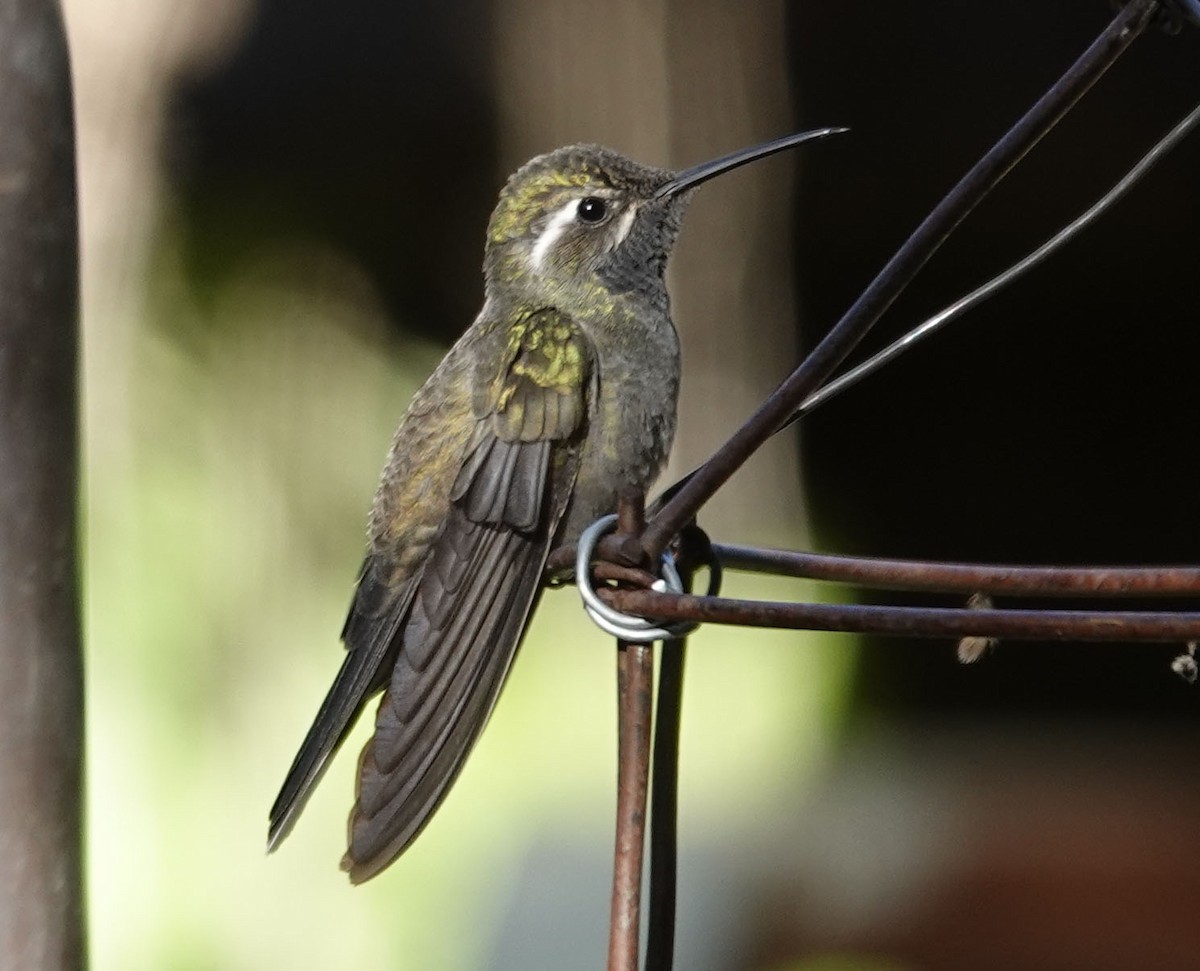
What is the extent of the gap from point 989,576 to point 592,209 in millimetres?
1637

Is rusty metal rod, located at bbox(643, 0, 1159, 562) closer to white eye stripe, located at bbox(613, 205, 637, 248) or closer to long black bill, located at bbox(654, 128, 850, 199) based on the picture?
long black bill, located at bbox(654, 128, 850, 199)

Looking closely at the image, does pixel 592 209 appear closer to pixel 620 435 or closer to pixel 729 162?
pixel 729 162

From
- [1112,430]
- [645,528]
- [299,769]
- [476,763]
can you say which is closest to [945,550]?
[1112,430]

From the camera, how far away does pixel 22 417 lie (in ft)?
7.38

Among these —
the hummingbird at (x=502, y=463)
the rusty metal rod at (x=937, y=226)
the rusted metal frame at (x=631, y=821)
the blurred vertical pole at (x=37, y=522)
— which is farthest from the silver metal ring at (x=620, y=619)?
the blurred vertical pole at (x=37, y=522)

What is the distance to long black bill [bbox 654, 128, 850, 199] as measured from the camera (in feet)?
7.36

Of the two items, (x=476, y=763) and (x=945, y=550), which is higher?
(x=945, y=550)

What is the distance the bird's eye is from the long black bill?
0.10m

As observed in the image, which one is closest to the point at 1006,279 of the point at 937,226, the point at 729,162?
the point at 937,226

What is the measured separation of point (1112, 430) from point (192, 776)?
246 centimetres

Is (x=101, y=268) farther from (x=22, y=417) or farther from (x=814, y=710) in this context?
(x=814, y=710)

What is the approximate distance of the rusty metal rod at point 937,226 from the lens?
118 cm

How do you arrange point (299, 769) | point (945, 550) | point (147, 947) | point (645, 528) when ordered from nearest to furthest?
1. point (645, 528)
2. point (299, 769)
3. point (147, 947)
4. point (945, 550)

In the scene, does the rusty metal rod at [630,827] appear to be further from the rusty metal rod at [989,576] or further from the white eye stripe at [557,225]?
the white eye stripe at [557,225]
